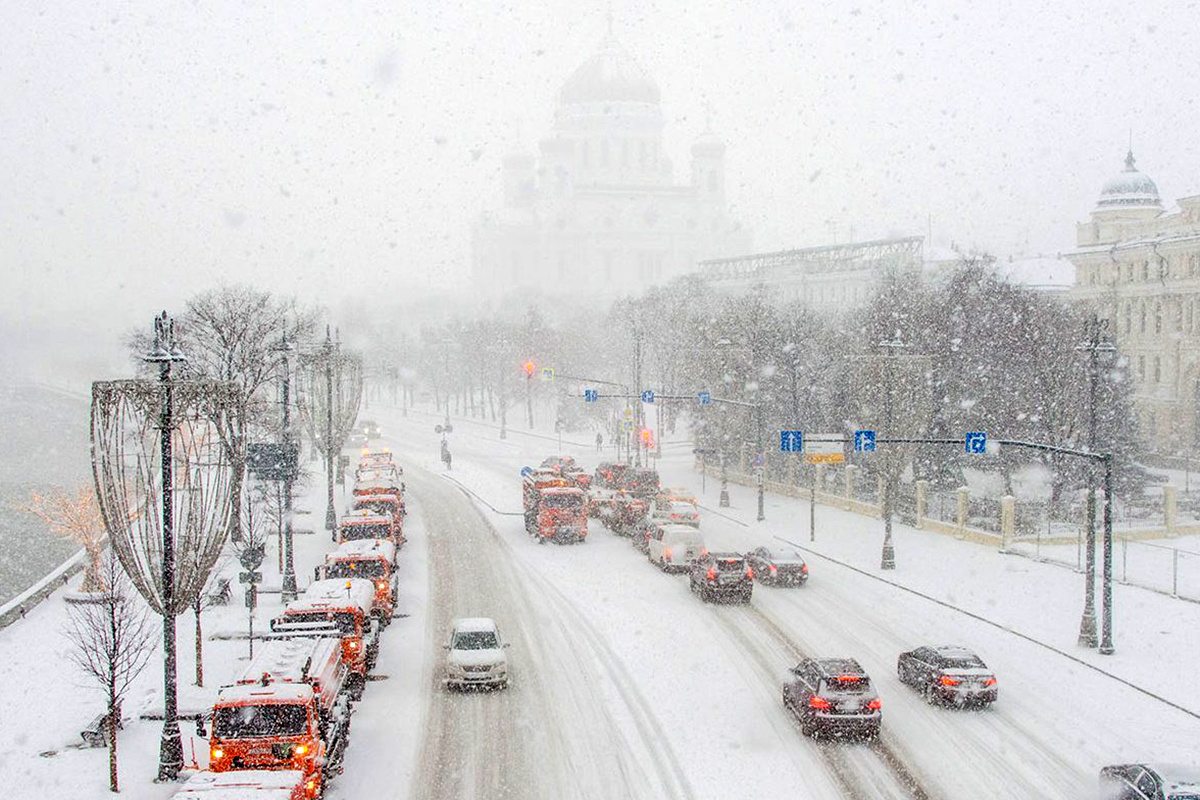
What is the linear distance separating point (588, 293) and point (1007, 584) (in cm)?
14535

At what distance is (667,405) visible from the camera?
88.4 metres

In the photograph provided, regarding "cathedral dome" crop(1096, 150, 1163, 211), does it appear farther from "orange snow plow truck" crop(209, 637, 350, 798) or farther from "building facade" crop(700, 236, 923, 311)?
"orange snow plow truck" crop(209, 637, 350, 798)

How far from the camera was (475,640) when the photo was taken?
1038 inches

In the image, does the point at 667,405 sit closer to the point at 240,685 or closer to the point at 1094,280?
the point at 1094,280

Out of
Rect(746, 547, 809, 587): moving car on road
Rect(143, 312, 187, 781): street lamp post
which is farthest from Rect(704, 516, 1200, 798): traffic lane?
Rect(143, 312, 187, 781): street lamp post

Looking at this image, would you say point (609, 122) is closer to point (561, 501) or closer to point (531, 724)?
point (561, 501)

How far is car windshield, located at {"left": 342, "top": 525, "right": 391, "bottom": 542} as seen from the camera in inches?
1528

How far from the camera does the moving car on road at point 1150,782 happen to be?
17.2 m

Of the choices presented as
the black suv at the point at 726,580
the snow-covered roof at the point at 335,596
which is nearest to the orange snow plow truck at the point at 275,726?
the snow-covered roof at the point at 335,596

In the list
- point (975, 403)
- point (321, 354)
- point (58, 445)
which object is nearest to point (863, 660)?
point (321, 354)

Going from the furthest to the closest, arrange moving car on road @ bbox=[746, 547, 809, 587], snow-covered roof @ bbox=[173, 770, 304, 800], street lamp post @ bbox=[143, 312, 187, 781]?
moving car on road @ bbox=[746, 547, 809, 587], street lamp post @ bbox=[143, 312, 187, 781], snow-covered roof @ bbox=[173, 770, 304, 800]

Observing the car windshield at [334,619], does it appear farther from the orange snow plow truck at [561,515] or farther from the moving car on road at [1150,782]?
the orange snow plow truck at [561,515]

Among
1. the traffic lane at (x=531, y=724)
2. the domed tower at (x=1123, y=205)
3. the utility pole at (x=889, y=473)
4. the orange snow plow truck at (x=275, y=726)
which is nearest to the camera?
the orange snow plow truck at (x=275, y=726)

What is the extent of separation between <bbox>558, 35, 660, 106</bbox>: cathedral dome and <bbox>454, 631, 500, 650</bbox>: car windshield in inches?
6406
